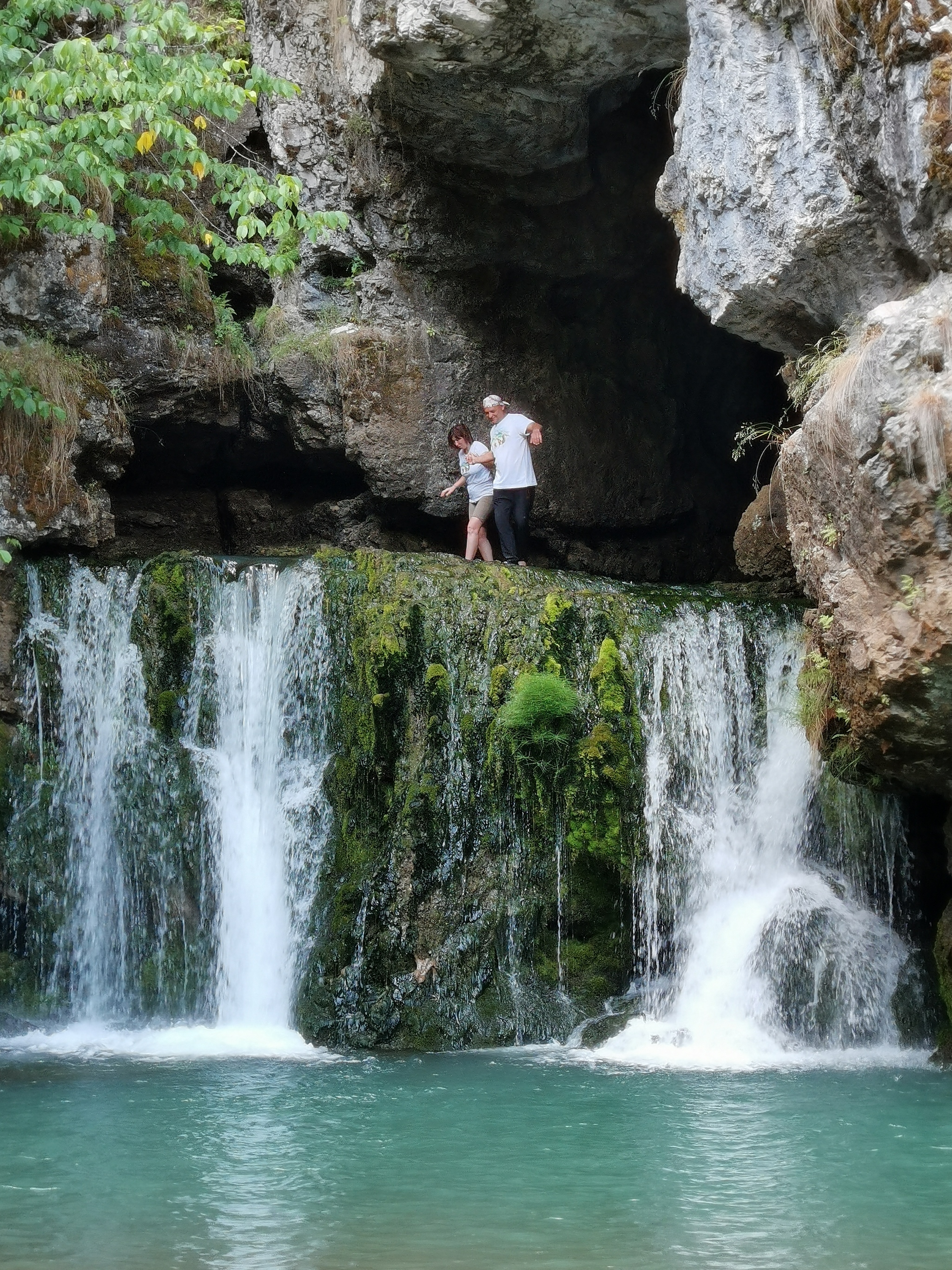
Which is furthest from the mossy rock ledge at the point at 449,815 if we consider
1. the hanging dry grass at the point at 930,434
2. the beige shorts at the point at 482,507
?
the hanging dry grass at the point at 930,434

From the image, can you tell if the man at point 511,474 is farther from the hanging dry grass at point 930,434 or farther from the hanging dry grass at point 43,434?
the hanging dry grass at point 930,434

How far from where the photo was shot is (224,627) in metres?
10.9

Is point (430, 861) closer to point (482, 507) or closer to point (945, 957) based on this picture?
point (945, 957)

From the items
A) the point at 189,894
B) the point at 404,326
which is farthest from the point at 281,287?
the point at 189,894

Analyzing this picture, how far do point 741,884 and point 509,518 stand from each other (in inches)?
160

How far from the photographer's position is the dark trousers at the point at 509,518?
40.0ft

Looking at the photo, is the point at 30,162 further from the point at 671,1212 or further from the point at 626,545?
the point at 626,545

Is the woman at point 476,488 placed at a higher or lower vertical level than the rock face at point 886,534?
higher

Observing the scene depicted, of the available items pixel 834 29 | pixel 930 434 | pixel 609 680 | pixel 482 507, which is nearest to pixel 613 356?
pixel 482 507

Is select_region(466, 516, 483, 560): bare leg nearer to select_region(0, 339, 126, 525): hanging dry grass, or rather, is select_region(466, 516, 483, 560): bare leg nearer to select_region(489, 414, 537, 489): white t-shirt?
select_region(489, 414, 537, 489): white t-shirt

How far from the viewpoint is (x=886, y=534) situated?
784cm

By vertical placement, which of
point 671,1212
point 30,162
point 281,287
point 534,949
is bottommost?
point 671,1212

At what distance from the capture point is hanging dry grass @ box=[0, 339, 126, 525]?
11.2 m

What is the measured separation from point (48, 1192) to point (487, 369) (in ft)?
32.5
